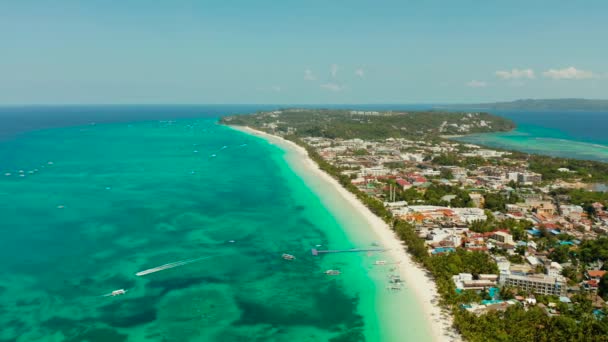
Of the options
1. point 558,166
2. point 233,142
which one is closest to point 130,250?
point 558,166

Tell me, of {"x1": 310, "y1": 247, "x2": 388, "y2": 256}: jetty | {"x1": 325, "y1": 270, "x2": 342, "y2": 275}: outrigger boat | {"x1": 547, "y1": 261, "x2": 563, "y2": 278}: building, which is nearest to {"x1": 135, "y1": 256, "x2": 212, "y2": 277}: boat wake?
{"x1": 310, "y1": 247, "x2": 388, "y2": 256}: jetty

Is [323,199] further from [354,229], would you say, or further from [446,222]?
[446,222]

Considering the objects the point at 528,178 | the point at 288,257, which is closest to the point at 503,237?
the point at 288,257

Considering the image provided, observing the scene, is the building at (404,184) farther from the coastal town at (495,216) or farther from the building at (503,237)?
the building at (503,237)

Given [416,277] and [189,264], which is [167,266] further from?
[416,277]

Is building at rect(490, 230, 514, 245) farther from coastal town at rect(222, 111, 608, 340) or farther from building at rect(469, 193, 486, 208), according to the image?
Answer: building at rect(469, 193, 486, 208)
